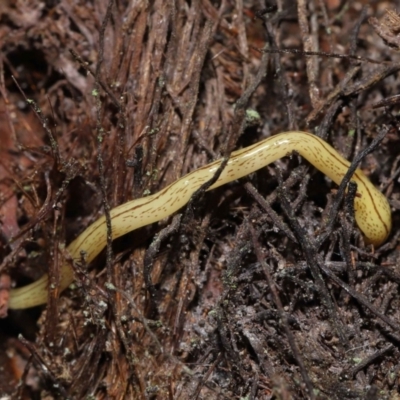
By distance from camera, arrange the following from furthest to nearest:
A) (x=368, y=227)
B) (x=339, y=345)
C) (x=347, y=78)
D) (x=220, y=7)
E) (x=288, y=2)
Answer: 1. (x=288, y=2)
2. (x=220, y=7)
3. (x=347, y=78)
4. (x=368, y=227)
5. (x=339, y=345)

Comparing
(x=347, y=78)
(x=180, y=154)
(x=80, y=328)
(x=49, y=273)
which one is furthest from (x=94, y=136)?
(x=347, y=78)

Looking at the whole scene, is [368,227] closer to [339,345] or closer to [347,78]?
[339,345]

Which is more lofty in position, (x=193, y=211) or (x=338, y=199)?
(x=193, y=211)

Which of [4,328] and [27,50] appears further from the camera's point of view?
[27,50]

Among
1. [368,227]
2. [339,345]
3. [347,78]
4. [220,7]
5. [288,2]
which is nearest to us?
[339,345]

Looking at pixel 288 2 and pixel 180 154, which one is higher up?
pixel 288 2

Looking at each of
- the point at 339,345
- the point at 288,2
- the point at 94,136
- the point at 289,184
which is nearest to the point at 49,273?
the point at 94,136

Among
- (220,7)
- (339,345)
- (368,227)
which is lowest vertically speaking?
(339,345)
